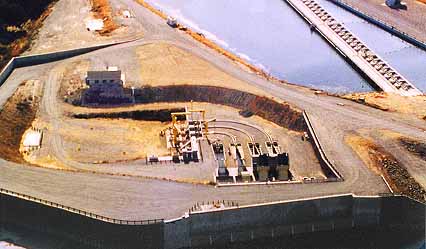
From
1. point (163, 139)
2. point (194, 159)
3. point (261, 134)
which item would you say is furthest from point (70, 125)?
point (261, 134)

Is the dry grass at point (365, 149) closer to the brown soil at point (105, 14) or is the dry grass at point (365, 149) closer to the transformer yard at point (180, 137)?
the transformer yard at point (180, 137)

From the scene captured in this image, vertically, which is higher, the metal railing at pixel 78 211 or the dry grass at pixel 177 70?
the dry grass at pixel 177 70

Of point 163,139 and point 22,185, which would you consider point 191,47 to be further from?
point 22,185

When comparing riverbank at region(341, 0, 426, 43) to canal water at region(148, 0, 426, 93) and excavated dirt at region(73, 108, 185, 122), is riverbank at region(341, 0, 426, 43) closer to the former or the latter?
canal water at region(148, 0, 426, 93)

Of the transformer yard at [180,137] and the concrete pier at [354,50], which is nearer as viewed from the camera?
the transformer yard at [180,137]

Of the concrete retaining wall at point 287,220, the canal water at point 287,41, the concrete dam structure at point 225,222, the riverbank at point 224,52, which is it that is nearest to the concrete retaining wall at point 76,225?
the concrete dam structure at point 225,222

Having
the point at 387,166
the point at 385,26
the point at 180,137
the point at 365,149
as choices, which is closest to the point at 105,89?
the point at 180,137
